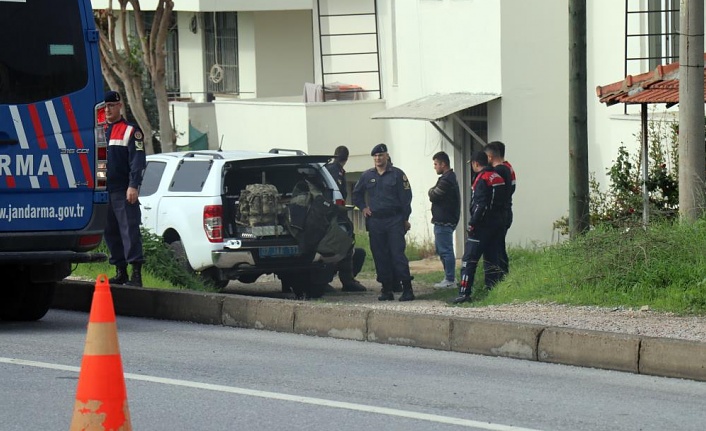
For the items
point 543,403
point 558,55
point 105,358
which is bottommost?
point 543,403

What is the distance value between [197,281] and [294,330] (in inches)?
148

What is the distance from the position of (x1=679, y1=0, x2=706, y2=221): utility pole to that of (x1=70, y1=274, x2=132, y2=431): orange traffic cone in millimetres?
7562

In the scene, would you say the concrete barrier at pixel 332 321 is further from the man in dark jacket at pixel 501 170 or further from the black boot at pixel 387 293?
the black boot at pixel 387 293

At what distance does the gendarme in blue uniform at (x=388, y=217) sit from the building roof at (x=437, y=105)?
4599 mm

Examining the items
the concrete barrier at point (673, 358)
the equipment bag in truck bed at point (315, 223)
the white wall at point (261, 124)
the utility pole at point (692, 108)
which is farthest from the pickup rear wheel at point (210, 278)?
the white wall at point (261, 124)

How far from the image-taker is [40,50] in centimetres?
1102

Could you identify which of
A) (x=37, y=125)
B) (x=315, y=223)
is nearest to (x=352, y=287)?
(x=315, y=223)

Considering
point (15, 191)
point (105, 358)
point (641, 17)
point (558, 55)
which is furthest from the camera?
point (558, 55)

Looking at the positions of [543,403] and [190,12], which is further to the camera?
[190,12]

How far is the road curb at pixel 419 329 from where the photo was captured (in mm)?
9438

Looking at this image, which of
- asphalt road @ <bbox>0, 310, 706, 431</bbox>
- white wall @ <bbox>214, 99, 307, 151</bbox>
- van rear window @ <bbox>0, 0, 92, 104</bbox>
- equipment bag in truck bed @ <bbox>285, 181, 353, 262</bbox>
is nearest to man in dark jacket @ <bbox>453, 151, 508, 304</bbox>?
equipment bag in truck bed @ <bbox>285, 181, 353, 262</bbox>

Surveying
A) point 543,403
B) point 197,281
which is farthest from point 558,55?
point 543,403

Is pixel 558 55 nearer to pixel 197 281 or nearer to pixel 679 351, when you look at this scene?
pixel 197 281

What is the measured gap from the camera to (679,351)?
30.5 ft
